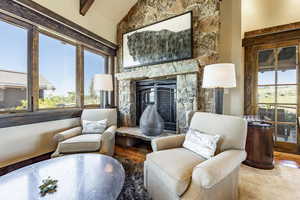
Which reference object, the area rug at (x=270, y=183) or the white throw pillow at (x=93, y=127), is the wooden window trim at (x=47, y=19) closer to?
the white throw pillow at (x=93, y=127)

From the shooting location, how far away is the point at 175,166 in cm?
130

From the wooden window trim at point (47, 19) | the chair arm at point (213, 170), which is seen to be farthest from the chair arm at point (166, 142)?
the wooden window trim at point (47, 19)

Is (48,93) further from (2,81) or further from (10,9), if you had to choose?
(10,9)

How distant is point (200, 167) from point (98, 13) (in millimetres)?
3696

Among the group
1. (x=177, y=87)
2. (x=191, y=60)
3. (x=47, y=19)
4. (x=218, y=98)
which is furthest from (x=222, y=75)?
(x=47, y=19)

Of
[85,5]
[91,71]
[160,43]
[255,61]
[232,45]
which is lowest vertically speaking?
[91,71]

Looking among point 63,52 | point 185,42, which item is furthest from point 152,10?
point 63,52

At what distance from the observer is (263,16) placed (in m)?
2.83

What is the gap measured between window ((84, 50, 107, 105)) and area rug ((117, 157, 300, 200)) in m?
1.93

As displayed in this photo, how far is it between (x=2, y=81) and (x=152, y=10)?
3093 mm

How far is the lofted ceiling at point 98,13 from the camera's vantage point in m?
2.63

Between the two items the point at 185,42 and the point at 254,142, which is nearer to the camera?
the point at 254,142

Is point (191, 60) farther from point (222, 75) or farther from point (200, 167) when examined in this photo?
point (200, 167)

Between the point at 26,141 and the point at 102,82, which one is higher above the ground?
the point at 102,82
